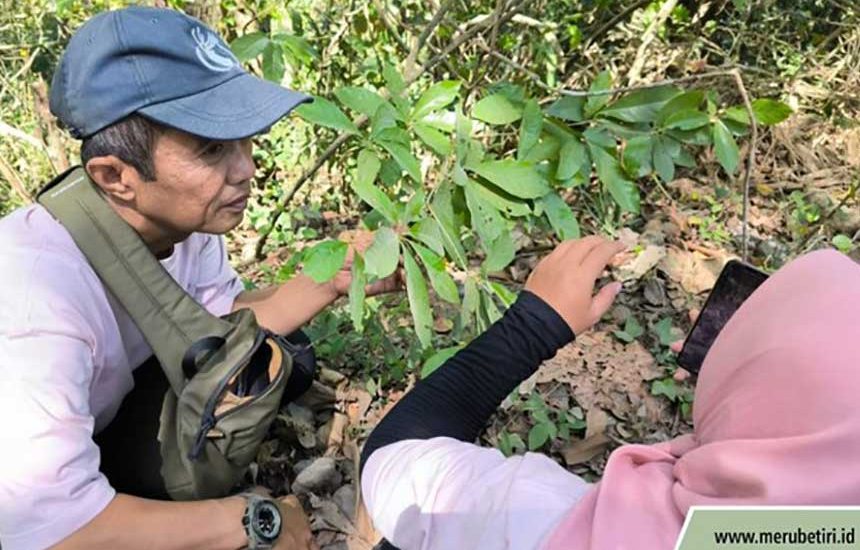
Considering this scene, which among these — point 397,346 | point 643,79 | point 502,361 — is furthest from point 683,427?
point 643,79

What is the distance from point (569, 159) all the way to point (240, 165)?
68cm

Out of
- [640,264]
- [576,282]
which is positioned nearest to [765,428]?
[576,282]

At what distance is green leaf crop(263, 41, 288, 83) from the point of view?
175cm

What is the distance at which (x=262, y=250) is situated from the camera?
297 cm

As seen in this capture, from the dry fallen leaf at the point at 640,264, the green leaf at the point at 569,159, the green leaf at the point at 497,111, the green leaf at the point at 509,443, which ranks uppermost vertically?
the green leaf at the point at 497,111

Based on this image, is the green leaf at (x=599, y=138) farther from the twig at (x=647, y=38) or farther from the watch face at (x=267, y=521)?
the twig at (x=647, y=38)

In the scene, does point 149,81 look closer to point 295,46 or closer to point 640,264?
point 295,46

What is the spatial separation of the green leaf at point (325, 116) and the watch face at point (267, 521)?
2.41ft

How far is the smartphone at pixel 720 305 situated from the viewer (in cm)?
121

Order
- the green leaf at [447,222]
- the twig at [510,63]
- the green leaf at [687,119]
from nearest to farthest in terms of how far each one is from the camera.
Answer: the green leaf at [447,222]
the green leaf at [687,119]
the twig at [510,63]

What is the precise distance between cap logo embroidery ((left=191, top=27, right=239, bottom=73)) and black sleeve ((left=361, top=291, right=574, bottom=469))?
69 cm

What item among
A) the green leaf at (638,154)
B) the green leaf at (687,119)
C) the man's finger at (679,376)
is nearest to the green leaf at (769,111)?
the green leaf at (687,119)

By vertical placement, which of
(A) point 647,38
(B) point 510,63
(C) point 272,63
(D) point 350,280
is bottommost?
(D) point 350,280

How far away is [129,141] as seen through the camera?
1.26 meters
